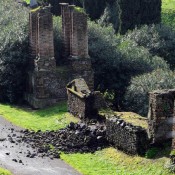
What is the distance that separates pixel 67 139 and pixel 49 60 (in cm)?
701

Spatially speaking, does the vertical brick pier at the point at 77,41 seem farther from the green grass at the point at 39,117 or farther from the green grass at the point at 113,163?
the green grass at the point at 113,163

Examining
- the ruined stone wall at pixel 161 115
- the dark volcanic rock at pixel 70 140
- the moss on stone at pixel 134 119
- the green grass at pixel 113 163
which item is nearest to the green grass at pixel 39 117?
the dark volcanic rock at pixel 70 140

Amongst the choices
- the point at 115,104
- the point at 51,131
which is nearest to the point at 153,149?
the point at 51,131

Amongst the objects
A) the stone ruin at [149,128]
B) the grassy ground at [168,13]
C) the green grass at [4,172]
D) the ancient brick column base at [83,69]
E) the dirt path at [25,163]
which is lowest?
the dirt path at [25,163]

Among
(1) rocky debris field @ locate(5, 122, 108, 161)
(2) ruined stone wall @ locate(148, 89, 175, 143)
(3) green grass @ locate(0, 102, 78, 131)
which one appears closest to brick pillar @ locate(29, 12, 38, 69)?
(3) green grass @ locate(0, 102, 78, 131)

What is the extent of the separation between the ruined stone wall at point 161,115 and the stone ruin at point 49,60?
9.28 m

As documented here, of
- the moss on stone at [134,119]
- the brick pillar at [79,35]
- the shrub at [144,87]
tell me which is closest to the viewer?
the moss on stone at [134,119]

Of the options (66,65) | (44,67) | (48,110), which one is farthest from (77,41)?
(48,110)

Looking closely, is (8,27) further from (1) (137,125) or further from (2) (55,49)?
(1) (137,125)

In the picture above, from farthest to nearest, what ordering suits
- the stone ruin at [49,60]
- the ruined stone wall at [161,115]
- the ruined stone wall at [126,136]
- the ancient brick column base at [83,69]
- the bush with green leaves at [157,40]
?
the bush with green leaves at [157,40]
the ancient brick column base at [83,69]
the stone ruin at [49,60]
the ruined stone wall at [126,136]
the ruined stone wall at [161,115]

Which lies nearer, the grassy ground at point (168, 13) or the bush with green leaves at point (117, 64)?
the bush with green leaves at point (117, 64)

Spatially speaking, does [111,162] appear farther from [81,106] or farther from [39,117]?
[39,117]

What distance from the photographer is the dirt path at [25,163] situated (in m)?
18.1

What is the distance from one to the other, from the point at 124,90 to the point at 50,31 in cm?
483
